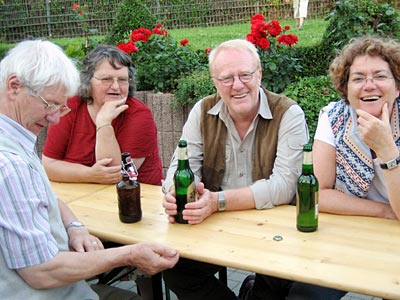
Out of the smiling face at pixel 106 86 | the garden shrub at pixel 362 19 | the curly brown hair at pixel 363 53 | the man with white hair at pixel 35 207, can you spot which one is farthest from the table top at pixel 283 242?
the garden shrub at pixel 362 19

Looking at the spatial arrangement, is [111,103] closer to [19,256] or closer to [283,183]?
[283,183]

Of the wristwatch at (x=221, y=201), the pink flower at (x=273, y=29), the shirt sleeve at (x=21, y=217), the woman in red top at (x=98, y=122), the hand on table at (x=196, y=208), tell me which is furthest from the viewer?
the pink flower at (x=273, y=29)

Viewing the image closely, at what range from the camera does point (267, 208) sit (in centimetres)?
228

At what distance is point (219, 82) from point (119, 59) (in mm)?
774

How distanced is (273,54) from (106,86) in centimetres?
255

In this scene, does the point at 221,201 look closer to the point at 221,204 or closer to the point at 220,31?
the point at 221,204

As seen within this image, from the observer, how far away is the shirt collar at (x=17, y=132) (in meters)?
1.74

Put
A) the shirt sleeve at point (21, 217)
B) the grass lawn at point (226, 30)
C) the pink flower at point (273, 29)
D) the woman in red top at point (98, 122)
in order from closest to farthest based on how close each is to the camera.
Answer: the shirt sleeve at point (21, 217)
the woman in red top at point (98, 122)
the pink flower at point (273, 29)
the grass lawn at point (226, 30)

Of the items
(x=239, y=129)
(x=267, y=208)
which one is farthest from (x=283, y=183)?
(x=239, y=129)

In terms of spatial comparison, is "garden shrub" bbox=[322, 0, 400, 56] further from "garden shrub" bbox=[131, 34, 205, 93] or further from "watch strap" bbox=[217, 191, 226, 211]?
"watch strap" bbox=[217, 191, 226, 211]

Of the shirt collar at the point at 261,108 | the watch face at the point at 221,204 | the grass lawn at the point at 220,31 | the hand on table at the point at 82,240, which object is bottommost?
the hand on table at the point at 82,240

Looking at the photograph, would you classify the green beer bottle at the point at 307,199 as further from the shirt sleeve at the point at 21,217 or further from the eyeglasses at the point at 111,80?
the eyeglasses at the point at 111,80

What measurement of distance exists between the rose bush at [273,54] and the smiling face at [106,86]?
7.39 ft

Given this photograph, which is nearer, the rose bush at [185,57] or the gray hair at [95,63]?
the gray hair at [95,63]
